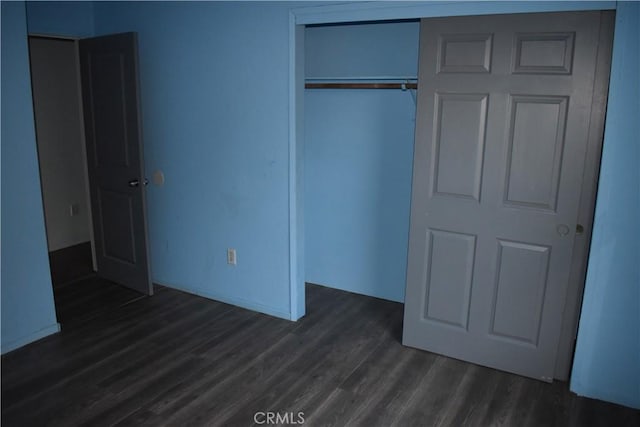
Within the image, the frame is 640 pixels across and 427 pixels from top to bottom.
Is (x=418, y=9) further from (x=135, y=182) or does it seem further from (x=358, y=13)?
(x=135, y=182)

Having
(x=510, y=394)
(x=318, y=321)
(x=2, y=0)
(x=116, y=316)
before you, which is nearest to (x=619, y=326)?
(x=510, y=394)

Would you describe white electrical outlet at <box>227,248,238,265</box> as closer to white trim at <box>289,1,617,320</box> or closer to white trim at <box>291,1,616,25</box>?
white trim at <box>289,1,617,320</box>

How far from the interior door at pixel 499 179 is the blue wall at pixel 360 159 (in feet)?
2.22

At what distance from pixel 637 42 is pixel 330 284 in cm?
267

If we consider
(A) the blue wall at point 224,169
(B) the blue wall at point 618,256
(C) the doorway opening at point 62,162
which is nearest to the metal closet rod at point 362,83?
(A) the blue wall at point 224,169

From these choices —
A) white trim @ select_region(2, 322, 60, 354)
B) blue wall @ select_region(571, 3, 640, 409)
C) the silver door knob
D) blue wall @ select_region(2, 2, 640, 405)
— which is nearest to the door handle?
blue wall @ select_region(2, 2, 640, 405)

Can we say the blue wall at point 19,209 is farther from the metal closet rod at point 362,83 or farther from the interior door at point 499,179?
the interior door at point 499,179

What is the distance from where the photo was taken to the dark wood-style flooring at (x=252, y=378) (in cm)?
245

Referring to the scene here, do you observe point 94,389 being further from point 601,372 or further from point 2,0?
point 601,372

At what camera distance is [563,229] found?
8.41 ft

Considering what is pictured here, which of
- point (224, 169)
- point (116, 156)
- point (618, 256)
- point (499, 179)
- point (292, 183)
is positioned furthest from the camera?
point (116, 156)

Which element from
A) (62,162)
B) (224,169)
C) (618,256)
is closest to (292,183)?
(224,169)

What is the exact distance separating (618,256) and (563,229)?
0.28m

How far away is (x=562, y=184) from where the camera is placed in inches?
99.4
